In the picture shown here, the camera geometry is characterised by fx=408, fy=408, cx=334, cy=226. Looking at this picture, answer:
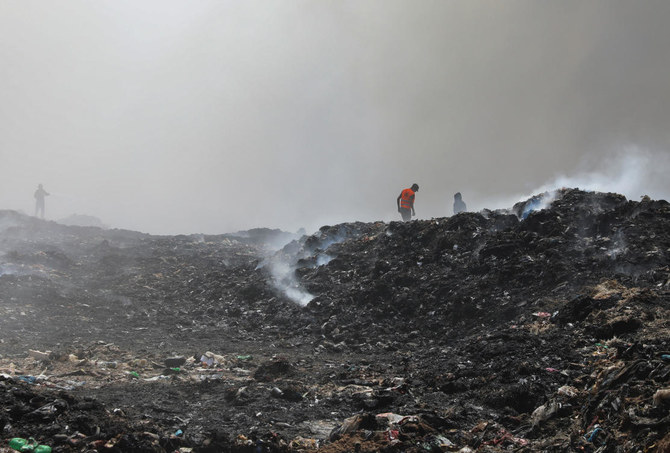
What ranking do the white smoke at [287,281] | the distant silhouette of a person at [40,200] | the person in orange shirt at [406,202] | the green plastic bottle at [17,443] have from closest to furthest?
the green plastic bottle at [17,443], the white smoke at [287,281], the person in orange shirt at [406,202], the distant silhouette of a person at [40,200]

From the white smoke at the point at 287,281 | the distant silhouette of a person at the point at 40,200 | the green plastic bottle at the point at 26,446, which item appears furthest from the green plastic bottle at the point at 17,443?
the distant silhouette of a person at the point at 40,200

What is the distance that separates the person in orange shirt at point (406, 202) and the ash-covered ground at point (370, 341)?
1610mm

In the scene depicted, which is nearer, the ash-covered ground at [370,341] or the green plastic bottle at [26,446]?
the green plastic bottle at [26,446]

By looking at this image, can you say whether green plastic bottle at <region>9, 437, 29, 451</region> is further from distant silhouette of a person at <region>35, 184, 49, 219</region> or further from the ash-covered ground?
→ distant silhouette of a person at <region>35, 184, 49, 219</region>

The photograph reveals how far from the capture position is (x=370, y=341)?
29.8 ft

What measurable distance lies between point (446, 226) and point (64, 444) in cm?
1022

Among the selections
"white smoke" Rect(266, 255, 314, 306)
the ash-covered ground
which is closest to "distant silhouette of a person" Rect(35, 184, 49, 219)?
the ash-covered ground

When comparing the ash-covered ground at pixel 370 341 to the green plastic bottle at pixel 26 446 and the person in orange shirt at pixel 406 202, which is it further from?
the person in orange shirt at pixel 406 202

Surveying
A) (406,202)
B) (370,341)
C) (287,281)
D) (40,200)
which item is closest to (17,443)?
(370,341)

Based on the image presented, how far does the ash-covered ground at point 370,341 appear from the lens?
13.8ft

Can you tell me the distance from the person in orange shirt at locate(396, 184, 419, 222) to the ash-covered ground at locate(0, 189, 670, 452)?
1.61 meters

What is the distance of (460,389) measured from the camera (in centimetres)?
572

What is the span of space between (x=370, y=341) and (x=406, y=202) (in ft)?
23.1

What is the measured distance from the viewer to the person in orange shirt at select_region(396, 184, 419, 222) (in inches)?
586
